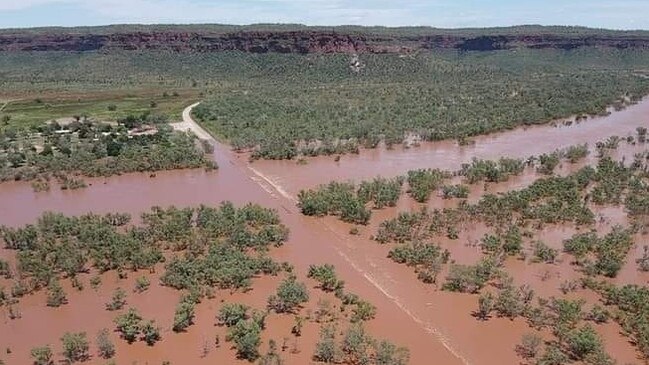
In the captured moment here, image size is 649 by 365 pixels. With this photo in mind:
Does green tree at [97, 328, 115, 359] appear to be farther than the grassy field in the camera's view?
No

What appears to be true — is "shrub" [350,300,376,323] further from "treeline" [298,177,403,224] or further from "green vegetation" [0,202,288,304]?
"treeline" [298,177,403,224]

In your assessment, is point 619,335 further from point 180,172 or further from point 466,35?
point 466,35

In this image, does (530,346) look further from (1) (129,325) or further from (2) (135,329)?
(1) (129,325)

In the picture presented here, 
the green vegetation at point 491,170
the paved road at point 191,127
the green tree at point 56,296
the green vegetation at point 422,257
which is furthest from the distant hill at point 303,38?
the green tree at point 56,296

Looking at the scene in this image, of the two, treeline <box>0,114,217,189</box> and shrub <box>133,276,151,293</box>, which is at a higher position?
treeline <box>0,114,217,189</box>

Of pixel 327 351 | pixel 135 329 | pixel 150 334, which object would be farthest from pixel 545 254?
pixel 135 329

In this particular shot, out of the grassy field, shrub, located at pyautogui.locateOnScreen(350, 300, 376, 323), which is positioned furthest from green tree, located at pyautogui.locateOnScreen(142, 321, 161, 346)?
the grassy field
